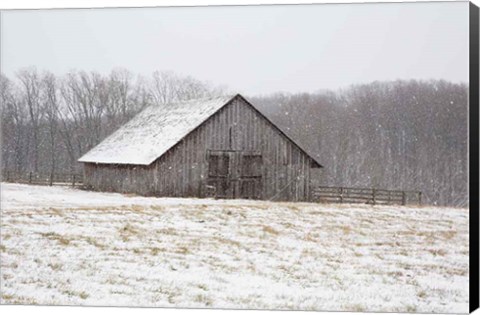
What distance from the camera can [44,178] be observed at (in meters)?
16.9

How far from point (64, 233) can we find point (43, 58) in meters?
3.31

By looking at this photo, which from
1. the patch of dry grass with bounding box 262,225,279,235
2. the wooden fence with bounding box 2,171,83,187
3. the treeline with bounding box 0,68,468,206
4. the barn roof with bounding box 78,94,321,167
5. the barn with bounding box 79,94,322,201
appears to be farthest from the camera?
the barn with bounding box 79,94,322,201

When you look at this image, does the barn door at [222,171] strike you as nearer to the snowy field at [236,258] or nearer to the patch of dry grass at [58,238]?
the snowy field at [236,258]

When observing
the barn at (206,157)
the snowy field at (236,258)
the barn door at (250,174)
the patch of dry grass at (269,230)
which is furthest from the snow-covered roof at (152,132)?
the patch of dry grass at (269,230)

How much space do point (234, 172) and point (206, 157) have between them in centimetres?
93

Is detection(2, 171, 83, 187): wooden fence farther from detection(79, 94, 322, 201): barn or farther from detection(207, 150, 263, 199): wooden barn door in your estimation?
detection(207, 150, 263, 199): wooden barn door

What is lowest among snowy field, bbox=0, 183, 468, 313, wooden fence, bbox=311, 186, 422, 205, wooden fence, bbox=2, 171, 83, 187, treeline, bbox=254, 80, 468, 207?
snowy field, bbox=0, 183, 468, 313

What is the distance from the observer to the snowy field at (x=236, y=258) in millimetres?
14500

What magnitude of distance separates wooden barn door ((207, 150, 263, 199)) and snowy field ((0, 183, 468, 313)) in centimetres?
233

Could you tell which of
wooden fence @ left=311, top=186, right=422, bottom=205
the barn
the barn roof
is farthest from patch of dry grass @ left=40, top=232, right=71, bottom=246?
wooden fence @ left=311, top=186, right=422, bottom=205

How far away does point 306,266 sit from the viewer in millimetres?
15031

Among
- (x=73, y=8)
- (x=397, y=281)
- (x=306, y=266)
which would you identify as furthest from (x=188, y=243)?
(x=73, y=8)

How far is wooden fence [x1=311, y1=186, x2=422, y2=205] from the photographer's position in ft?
50.7

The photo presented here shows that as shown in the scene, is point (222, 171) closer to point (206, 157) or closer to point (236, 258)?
point (206, 157)
